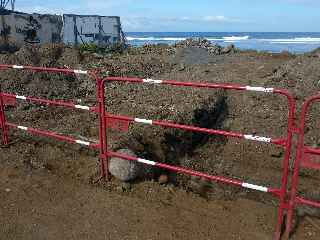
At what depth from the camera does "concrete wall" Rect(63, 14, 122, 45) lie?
2261cm

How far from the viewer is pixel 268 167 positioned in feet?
26.2

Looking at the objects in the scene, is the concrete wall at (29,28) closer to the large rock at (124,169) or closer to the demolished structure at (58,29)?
the demolished structure at (58,29)

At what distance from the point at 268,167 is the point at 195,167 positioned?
63.2 inches

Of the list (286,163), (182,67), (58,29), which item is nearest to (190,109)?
(286,163)

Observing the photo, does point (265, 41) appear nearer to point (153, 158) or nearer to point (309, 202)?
point (153, 158)

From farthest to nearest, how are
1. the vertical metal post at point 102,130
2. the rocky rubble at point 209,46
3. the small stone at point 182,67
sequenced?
the rocky rubble at point 209,46, the small stone at point 182,67, the vertical metal post at point 102,130

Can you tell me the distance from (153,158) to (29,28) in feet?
53.3

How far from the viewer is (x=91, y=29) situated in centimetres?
2319

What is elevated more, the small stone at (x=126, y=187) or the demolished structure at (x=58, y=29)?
the demolished structure at (x=58, y=29)

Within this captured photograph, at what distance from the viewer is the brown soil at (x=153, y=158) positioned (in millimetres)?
4520

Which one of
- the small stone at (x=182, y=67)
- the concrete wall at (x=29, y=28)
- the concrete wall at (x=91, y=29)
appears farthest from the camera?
the concrete wall at (x=91, y=29)

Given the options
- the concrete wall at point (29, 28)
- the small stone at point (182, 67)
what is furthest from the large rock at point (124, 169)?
the concrete wall at point (29, 28)

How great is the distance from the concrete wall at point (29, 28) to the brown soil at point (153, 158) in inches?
230

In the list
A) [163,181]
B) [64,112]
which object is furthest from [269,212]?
[64,112]
